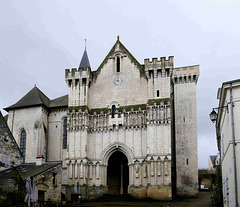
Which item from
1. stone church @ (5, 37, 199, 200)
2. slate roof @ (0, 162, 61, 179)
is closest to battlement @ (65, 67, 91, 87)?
stone church @ (5, 37, 199, 200)

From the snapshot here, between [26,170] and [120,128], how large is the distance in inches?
417

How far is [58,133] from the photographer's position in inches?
1576

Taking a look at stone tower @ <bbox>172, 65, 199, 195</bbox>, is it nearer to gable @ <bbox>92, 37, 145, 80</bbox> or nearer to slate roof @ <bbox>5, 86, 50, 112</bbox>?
gable @ <bbox>92, 37, 145, 80</bbox>

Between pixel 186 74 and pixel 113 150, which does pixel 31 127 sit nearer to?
pixel 113 150

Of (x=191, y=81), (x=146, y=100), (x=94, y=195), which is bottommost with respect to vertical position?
(x=94, y=195)

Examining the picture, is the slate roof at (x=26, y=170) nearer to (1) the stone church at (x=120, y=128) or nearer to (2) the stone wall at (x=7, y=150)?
(2) the stone wall at (x=7, y=150)

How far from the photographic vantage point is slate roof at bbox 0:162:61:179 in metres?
25.6

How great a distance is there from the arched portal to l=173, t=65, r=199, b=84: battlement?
39.9 feet

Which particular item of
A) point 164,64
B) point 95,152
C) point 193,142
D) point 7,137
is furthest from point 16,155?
point 193,142

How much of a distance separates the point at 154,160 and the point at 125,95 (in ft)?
25.7

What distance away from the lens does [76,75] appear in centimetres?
3597

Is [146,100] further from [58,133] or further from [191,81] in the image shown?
[58,133]

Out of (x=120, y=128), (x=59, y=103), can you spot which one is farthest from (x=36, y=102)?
(x=120, y=128)

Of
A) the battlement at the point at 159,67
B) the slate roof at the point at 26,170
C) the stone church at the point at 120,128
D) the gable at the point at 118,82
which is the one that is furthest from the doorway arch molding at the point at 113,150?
the battlement at the point at 159,67
